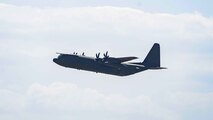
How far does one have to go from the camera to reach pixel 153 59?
11631 centimetres

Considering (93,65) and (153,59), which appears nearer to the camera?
(93,65)

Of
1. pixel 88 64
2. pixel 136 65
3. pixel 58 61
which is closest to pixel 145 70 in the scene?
pixel 136 65

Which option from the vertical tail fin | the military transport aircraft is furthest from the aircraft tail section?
the military transport aircraft

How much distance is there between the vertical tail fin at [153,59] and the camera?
116 metres

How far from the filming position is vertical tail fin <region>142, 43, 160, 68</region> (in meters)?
116

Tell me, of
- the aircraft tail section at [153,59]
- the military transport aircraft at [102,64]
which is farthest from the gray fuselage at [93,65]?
the aircraft tail section at [153,59]

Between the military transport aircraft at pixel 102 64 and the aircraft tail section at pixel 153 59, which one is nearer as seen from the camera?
the military transport aircraft at pixel 102 64

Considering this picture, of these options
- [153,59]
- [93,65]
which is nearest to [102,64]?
[93,65]

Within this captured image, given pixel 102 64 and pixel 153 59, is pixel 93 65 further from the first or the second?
pixel 153 59

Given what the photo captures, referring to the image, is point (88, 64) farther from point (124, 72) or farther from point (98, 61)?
point (124, 72)

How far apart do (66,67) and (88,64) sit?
221 inches

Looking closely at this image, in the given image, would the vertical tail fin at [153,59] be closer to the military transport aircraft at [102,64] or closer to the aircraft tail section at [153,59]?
the aircraft tail section at [153,59]

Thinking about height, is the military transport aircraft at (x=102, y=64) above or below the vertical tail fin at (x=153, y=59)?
below

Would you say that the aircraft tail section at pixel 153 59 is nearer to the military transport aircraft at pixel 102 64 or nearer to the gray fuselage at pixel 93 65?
the military transport aircraft at pixel 102 64
